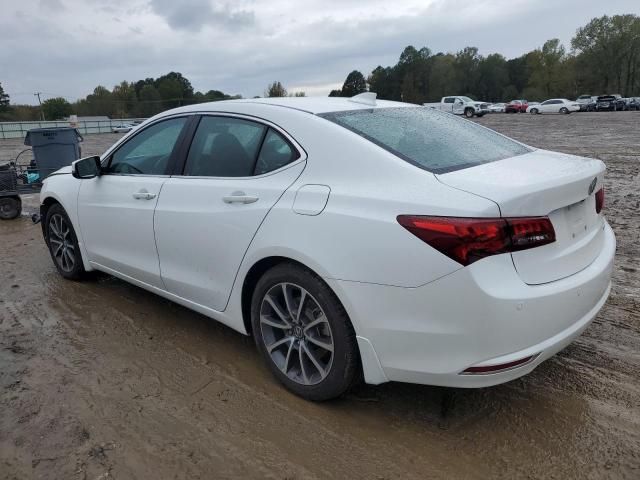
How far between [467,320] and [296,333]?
40.6 inches

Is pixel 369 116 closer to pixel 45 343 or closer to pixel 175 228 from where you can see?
pixel 175 228

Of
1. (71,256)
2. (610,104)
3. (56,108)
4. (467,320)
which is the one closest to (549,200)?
(467,320)

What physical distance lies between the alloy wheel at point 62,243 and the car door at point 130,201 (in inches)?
18.0

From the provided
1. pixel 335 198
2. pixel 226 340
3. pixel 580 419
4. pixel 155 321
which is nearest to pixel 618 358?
pixel 580 419

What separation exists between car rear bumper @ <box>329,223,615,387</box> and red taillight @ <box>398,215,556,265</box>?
0.05 metres

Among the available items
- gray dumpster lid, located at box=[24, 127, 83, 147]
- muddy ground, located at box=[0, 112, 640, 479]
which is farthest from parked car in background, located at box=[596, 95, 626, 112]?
muddy ground, located at box=[0, 112, 640, 479]

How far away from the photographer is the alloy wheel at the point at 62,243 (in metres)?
4.84

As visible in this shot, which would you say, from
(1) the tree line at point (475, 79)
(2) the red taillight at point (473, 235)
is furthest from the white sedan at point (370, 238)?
(1) the tree line at point (475, 79)

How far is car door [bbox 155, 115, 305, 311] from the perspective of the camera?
2.96m

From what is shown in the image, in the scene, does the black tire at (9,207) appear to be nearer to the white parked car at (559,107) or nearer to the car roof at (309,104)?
the car roof at (309,104)

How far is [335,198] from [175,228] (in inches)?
52.0

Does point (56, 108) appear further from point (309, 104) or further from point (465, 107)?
point (309, 104)

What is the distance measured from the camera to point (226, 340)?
373 centimetres

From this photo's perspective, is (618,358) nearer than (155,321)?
Yes
